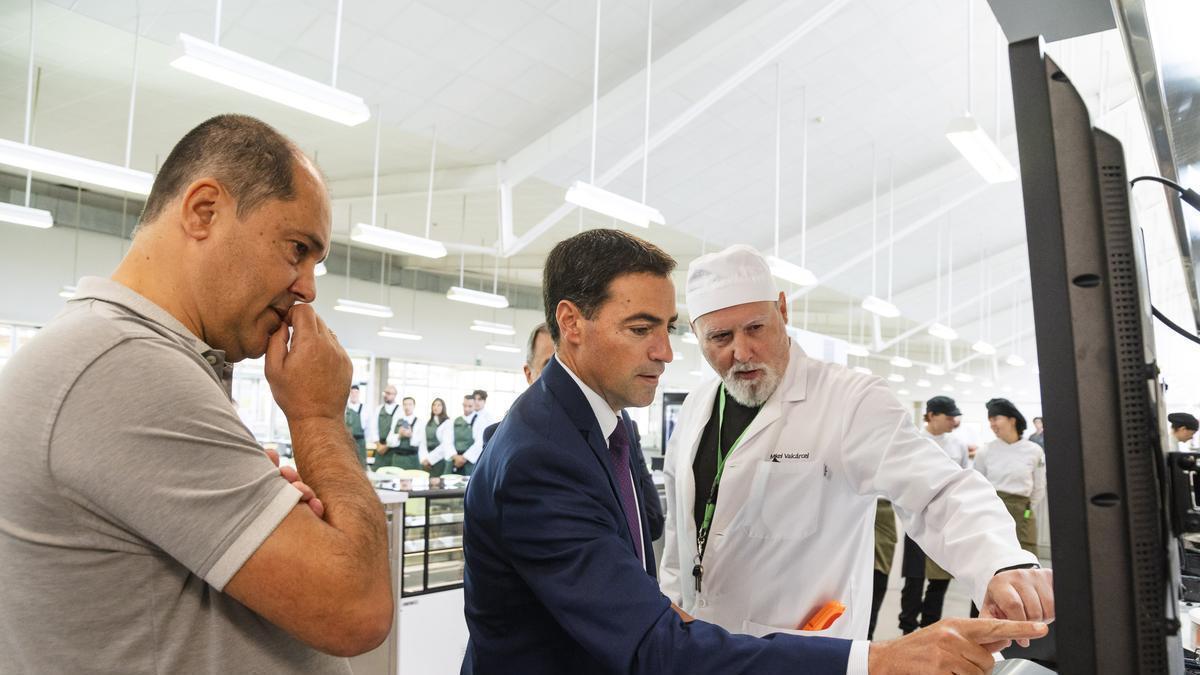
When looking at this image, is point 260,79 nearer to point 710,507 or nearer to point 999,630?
point 710,507

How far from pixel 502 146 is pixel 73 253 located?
728 cm

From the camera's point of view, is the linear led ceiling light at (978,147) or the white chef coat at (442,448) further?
the white chef coat at (442,448)

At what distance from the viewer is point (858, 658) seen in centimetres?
95

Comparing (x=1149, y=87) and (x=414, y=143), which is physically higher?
(x=414, y=143)

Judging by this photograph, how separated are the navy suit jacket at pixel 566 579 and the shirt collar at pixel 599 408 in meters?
0.07

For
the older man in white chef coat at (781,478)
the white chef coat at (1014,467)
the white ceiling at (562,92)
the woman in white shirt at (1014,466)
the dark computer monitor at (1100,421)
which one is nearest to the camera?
the dark computer monitor at (1100,421)

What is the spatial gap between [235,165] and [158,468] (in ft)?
1.19

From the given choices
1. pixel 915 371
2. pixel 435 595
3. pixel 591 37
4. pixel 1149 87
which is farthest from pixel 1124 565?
pixel 915 371

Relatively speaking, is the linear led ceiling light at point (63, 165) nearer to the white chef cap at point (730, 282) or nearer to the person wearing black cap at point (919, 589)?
the white chef cap at point (730, 282)

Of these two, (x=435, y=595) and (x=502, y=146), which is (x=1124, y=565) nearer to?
(x=435, y=595)

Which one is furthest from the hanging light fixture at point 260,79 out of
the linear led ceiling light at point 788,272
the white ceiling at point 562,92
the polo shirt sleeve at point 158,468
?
the linear led ceiling light at point 788,272

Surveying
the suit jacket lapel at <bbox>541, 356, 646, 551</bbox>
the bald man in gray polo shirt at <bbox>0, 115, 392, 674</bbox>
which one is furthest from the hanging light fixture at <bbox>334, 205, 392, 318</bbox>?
the bald man in gray polo shirt at <bbox>0, 115, 392, 674</bbox>

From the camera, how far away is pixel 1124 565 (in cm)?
59

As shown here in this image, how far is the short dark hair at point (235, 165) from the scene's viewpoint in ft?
2.92
